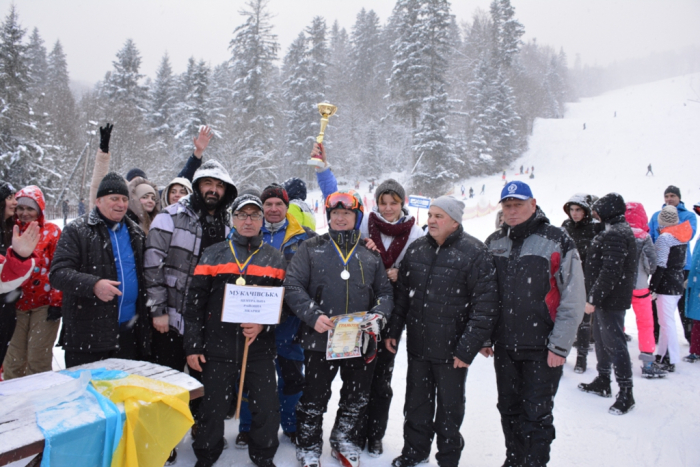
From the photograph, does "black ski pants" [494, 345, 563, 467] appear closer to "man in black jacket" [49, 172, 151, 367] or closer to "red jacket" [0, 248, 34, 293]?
"man in black jacket" [49, 172, 151, 367]

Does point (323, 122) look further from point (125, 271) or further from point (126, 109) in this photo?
point (126, 109)


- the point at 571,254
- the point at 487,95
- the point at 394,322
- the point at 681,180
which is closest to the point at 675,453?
the point at 571,254

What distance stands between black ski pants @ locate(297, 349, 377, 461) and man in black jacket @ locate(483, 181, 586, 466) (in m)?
1.23

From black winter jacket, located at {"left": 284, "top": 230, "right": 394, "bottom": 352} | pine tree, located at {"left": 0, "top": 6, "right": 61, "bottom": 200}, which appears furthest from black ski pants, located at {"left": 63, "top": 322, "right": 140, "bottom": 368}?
pine tree, located at {"left": 0, "top": 6, "right": 61, "bottom": 200}

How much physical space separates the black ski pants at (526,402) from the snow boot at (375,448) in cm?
110

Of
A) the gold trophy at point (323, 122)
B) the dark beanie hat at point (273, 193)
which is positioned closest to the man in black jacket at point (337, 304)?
the dark beanie hat at point (273, 193)

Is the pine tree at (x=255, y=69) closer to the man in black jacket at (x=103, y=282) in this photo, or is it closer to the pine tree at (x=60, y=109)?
the pine tree at (x=60, y=109)

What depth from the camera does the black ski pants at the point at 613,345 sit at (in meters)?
4.54

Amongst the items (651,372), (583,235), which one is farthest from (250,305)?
(651,372)

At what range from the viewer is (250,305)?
3145 millimetres

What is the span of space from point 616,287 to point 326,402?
11.7ft

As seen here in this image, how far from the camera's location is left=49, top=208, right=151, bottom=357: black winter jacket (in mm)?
2961

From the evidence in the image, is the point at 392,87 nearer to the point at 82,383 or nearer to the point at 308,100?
the point at 308,100

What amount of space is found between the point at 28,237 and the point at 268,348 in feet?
6.63
